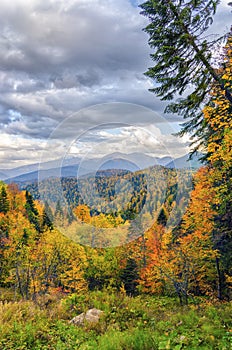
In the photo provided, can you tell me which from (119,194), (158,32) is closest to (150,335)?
(158,32)

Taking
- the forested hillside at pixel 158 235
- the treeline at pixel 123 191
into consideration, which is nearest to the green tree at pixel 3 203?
the forested hillside at pixel 158 235

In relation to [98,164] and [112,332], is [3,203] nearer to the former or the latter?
[98,164]

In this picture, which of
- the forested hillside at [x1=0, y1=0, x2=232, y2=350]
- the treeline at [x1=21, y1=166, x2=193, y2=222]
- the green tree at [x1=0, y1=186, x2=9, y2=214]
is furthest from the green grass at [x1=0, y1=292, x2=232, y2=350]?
the green tree at [x1=0, y1=186, x2=9, y2=214]

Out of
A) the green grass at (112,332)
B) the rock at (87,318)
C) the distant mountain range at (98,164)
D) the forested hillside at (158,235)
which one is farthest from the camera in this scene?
the distant mountain range at (98,164)

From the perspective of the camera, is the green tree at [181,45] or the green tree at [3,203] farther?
the green tree at [3,203]

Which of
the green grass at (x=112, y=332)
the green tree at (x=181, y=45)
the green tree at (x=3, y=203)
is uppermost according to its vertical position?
the green tree at (x=181, y=45)

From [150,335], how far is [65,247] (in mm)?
21692

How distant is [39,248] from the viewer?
26.4 m

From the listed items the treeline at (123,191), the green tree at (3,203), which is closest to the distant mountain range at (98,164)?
the treeline at (123,191)

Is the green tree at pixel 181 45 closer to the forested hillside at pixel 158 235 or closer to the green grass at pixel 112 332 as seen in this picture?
the forested hillside at pixel 158 235

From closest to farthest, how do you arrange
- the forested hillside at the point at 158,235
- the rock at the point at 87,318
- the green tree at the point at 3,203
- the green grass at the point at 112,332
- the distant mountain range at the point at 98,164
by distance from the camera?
the green grass at the point at 112,332, the forested hillside at the point at 158,235, the rock at the point at 87,318, the distant mountain range at the point at 98,164, the green tree at the point at 3,203

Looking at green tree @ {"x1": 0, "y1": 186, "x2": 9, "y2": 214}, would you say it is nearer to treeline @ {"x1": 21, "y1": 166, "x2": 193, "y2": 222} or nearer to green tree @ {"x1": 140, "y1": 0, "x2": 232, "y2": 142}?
treeline @ {"x1": 21, "y1": 166, "x2": 193, "y2": 222}

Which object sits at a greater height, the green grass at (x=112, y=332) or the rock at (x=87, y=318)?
the green grass at (x=112, y=332)

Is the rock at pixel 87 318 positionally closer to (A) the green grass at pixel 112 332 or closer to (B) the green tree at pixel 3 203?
(A) the green grass at pixel 112 332
